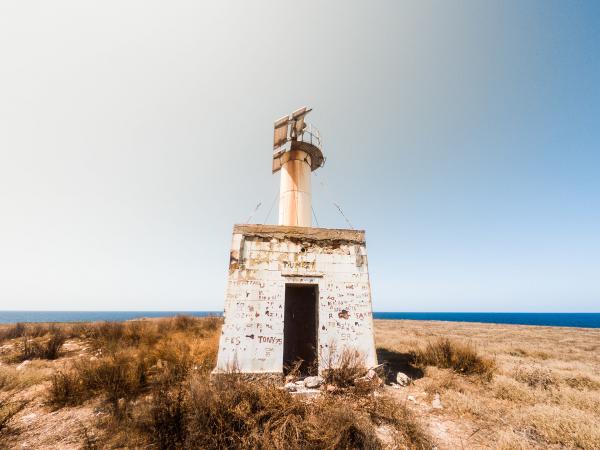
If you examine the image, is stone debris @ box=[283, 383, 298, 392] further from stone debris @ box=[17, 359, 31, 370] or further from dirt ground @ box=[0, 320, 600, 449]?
stone debris @ box=[17, 359, 31, 370]

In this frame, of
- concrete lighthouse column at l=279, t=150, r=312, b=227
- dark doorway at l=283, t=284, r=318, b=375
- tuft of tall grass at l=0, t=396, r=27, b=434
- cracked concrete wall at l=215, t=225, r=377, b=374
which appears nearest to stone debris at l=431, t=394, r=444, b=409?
cracked concrete wall at l=215, t=225, r=377, b=374

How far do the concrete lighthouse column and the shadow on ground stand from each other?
511cm

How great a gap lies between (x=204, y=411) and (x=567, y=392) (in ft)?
25.2

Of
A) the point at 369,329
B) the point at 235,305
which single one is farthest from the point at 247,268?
the point at 369,329

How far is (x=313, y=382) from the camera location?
5.57 meters

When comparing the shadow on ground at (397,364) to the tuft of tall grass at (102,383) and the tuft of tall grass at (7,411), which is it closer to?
the tuft of tall grass at (102,383)

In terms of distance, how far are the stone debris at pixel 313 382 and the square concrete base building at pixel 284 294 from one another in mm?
232

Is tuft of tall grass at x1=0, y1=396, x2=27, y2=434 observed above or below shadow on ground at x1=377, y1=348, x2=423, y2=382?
above

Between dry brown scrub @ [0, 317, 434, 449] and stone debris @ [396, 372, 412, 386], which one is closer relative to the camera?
dry brown scrub @ [0, 317, 434, 449]

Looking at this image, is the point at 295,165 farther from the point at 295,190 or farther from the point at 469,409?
the point at 469,409

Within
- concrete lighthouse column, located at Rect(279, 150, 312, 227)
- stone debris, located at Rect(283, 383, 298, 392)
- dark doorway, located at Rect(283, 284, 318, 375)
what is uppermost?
concrete lighthouse column, located at Rect(279, 150, 312, 227)

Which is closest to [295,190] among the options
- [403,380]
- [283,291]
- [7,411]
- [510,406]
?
[283,291]

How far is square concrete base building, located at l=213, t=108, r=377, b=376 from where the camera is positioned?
5809 mm

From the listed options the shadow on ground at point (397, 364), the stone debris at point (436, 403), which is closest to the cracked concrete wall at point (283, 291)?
the stone debris at point (436, 403)
